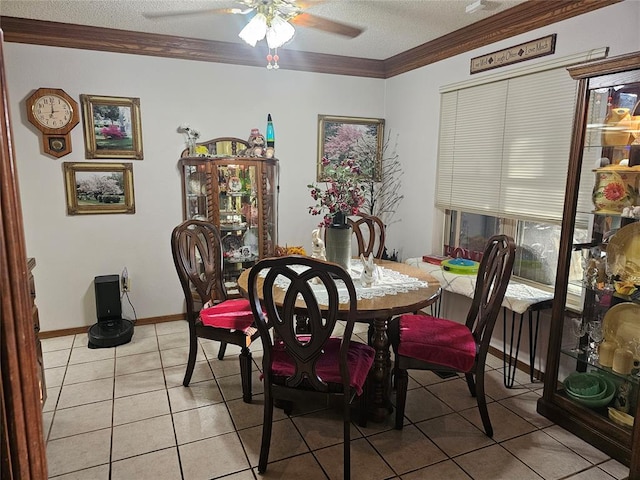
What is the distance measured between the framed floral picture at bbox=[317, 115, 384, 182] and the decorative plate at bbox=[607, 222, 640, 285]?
2.39 m

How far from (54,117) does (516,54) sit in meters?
3.45

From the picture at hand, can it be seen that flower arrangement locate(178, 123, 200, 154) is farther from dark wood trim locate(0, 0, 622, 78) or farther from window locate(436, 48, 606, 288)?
window locate(436, 48, 606, 288)

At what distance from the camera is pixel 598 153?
223 cm

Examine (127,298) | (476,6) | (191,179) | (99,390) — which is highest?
(476,6)

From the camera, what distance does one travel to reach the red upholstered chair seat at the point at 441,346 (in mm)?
2215

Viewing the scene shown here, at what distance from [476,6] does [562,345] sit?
6.99 ft

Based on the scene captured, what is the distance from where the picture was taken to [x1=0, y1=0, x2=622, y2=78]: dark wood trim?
108 inches

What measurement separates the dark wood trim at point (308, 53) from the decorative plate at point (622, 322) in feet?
5.45

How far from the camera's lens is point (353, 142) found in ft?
14.3

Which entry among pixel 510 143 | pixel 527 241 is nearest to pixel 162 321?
pixel 527 241

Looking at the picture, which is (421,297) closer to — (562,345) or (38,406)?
(562,345)

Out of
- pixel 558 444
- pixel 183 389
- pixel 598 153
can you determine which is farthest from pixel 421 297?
pixel 183 389

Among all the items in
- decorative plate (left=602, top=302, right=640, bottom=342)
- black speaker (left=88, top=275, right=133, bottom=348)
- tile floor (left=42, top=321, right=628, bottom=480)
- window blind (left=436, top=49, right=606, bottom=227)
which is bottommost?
tile floor (left=42, top=321, right=628, bottom=480)

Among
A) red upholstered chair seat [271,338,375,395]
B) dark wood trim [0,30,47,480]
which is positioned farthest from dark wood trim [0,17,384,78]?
dark wood trim [0,30,47,480]
